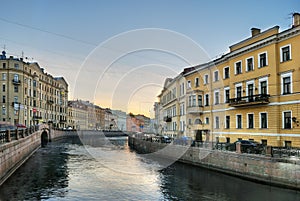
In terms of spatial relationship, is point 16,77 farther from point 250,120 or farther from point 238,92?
Answer: point 250,120

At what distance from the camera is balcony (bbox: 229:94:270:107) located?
30109mm

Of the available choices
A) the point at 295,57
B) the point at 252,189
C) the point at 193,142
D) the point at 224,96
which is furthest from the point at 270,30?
the point at 252,189

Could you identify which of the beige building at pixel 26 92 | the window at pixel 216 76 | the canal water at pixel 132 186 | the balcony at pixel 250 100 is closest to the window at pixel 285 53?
the balcony at pixel 250 100

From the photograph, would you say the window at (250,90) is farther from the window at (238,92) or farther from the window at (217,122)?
the window at (217,122)

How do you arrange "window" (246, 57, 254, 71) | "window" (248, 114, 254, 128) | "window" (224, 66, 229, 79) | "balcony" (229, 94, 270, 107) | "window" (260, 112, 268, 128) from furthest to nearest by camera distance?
"window" (224, 66, 229, 79), "window" (246, 57, 254, 71), "window" (248, 114, 254, 128), "window" (260, 112, 268, 128), "balcony" (229, 94, 270, 107)

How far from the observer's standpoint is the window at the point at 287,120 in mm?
27938

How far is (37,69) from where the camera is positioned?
92938mm

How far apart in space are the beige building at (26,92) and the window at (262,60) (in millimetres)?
50077

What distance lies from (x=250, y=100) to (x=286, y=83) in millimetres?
4425

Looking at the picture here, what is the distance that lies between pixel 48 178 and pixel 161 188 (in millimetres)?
9745

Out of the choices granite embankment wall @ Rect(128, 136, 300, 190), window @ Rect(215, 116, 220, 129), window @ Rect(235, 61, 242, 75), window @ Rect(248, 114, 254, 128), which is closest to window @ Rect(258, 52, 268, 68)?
window @ Rect(235, 61, 242, 75)

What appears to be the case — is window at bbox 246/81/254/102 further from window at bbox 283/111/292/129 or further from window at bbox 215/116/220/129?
window at bbox 215/116/220/129

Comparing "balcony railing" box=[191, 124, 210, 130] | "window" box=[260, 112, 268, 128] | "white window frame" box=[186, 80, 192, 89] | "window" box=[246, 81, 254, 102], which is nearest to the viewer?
"window" box=[260, 112, 268, 128]

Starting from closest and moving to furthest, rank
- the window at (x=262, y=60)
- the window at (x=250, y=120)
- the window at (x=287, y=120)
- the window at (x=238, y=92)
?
the window at (x=287, y=120), the window at (x=262, y=60), the window at (x=250, y=120), the window at (x=238, y=92)
